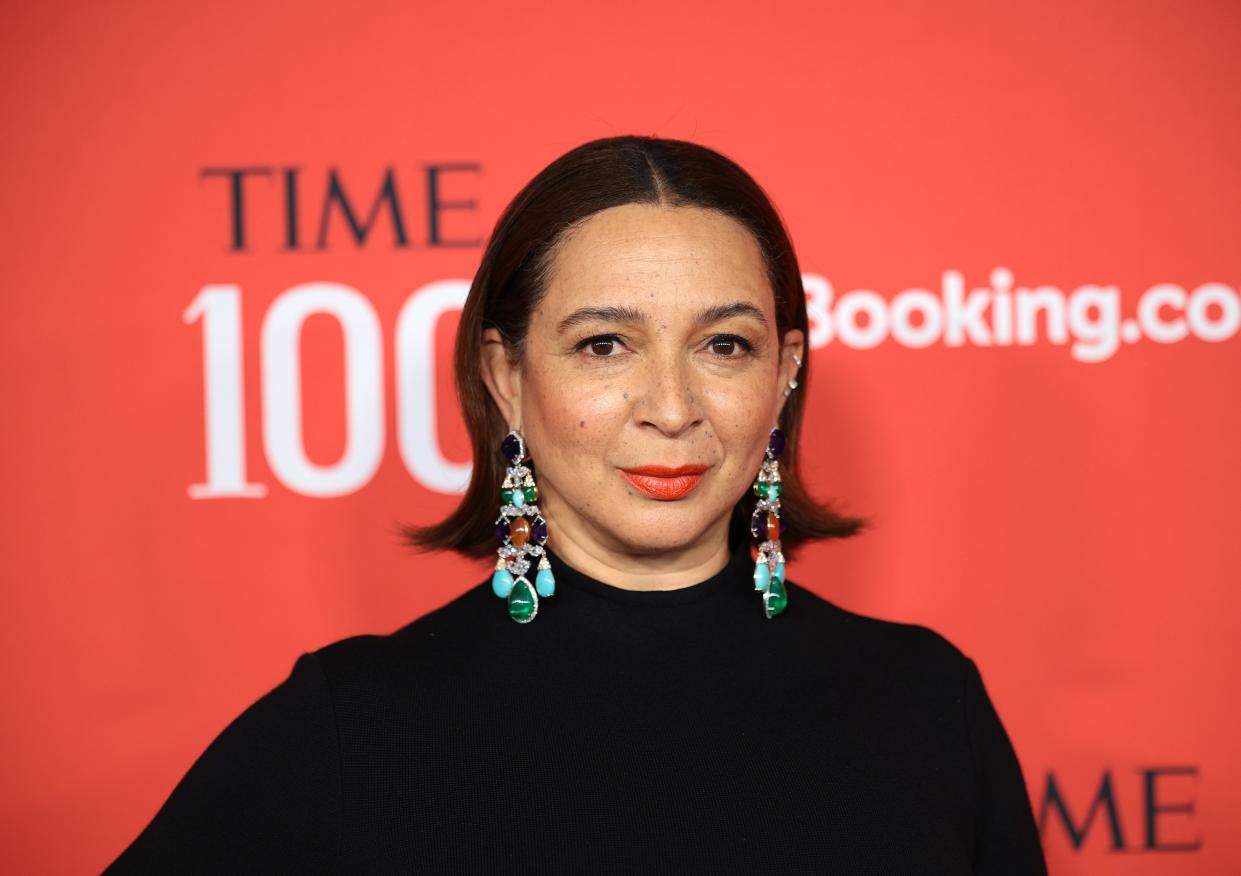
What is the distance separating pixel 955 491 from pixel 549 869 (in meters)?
1.11

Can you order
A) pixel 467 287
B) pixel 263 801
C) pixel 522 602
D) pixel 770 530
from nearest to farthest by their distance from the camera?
pixel 263 801, pixel 522 602, pixel 770 530, pixel 467 287

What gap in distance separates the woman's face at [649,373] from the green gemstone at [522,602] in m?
0.09

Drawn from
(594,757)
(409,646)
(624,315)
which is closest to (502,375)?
(624,315)

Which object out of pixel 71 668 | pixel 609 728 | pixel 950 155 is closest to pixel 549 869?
pixel 609 728

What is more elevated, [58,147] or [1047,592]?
[58,147]

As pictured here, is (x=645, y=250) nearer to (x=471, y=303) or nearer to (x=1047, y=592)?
(x=471, y=303)

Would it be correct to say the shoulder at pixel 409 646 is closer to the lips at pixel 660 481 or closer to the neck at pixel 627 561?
the neck at pixel 627 561

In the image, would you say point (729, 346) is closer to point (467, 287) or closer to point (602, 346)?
point (602, 346)

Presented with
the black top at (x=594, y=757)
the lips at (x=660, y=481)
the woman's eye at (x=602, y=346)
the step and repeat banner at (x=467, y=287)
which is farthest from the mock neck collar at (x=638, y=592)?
the step and repeat banner at (x=467, y=287)

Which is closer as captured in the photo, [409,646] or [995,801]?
[409,646]

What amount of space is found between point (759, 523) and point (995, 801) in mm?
390

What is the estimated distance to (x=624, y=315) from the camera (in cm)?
128

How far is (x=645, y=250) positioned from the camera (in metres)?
1.30

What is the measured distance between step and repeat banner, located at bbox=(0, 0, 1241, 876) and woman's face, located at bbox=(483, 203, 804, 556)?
A: 2.34 ft
